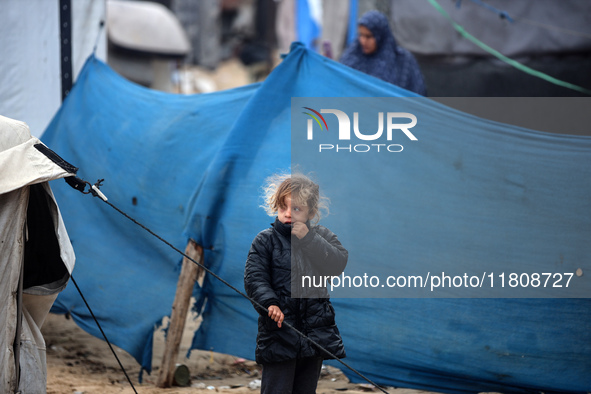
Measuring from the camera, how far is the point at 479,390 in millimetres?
3391

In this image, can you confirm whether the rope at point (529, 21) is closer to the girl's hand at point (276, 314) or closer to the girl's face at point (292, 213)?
the girl's face at point (292, 213)

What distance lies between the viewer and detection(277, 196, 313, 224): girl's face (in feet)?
9.54

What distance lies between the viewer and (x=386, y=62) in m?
5.68

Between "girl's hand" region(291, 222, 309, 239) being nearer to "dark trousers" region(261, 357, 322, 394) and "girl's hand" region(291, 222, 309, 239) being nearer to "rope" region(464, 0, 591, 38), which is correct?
"dark trousers" region(261, 357, 322, 394)

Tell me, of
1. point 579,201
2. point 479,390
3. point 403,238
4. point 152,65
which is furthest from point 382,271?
point 152,65

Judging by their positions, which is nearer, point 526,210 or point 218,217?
point 526,210

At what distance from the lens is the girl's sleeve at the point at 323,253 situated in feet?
9.37

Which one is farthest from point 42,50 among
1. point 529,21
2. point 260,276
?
point 529,21

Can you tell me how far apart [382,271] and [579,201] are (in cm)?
106

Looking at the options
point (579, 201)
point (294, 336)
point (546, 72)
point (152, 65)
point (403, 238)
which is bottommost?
point (294, 336)

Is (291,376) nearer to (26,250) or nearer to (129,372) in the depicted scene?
(26,250)

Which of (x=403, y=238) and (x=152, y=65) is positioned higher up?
(x=152, y=65)

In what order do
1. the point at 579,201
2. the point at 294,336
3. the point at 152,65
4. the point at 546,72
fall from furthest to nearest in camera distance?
the point at 152,65, the point at 546,72, the point at 579,201, the point at 294,336

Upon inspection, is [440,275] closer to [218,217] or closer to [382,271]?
[382,271]
